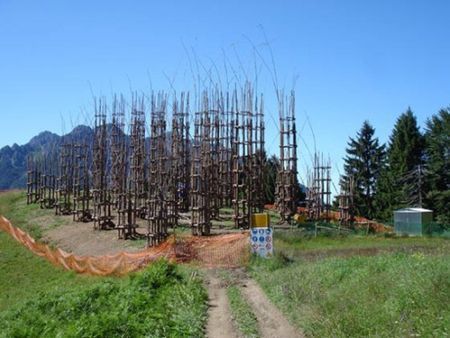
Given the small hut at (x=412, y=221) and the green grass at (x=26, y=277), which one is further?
the small hut at (x=412, y=221)

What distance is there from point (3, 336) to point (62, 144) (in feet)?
113

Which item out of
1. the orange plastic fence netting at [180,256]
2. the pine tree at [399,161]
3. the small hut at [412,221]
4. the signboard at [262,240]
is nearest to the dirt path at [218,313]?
the signboard at [262,240]

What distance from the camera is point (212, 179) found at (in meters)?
32.7

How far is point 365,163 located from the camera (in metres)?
62.6

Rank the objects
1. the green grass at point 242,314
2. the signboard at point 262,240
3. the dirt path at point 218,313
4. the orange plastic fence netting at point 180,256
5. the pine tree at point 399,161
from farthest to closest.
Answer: the pine tree at point 399,161 < the orange plastic fence netting at point 180,256 < the signboard at point 262,240 < the dirt path at point 218,313 < the green grass at point 242,314

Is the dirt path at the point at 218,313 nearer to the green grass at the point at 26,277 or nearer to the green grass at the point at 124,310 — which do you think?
the green grass at the point at 124,310

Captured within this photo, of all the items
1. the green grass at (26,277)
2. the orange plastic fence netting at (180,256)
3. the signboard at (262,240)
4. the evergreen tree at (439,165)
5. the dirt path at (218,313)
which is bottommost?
the green grass at (26,277)

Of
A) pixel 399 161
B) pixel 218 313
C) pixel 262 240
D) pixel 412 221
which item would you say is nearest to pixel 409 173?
pixel 399 161

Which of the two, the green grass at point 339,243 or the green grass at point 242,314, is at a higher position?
the green grass at point 339,243

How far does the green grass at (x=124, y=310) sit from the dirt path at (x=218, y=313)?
21cm

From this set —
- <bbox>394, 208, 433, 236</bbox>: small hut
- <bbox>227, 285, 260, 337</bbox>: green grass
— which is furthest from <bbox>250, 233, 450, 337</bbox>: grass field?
<bbox>394, 208, 433, 236</bbox>: small hut

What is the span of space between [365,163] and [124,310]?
52597mm

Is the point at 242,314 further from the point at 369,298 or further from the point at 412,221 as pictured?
the point at 412,221

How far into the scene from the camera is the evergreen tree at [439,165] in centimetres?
5134
